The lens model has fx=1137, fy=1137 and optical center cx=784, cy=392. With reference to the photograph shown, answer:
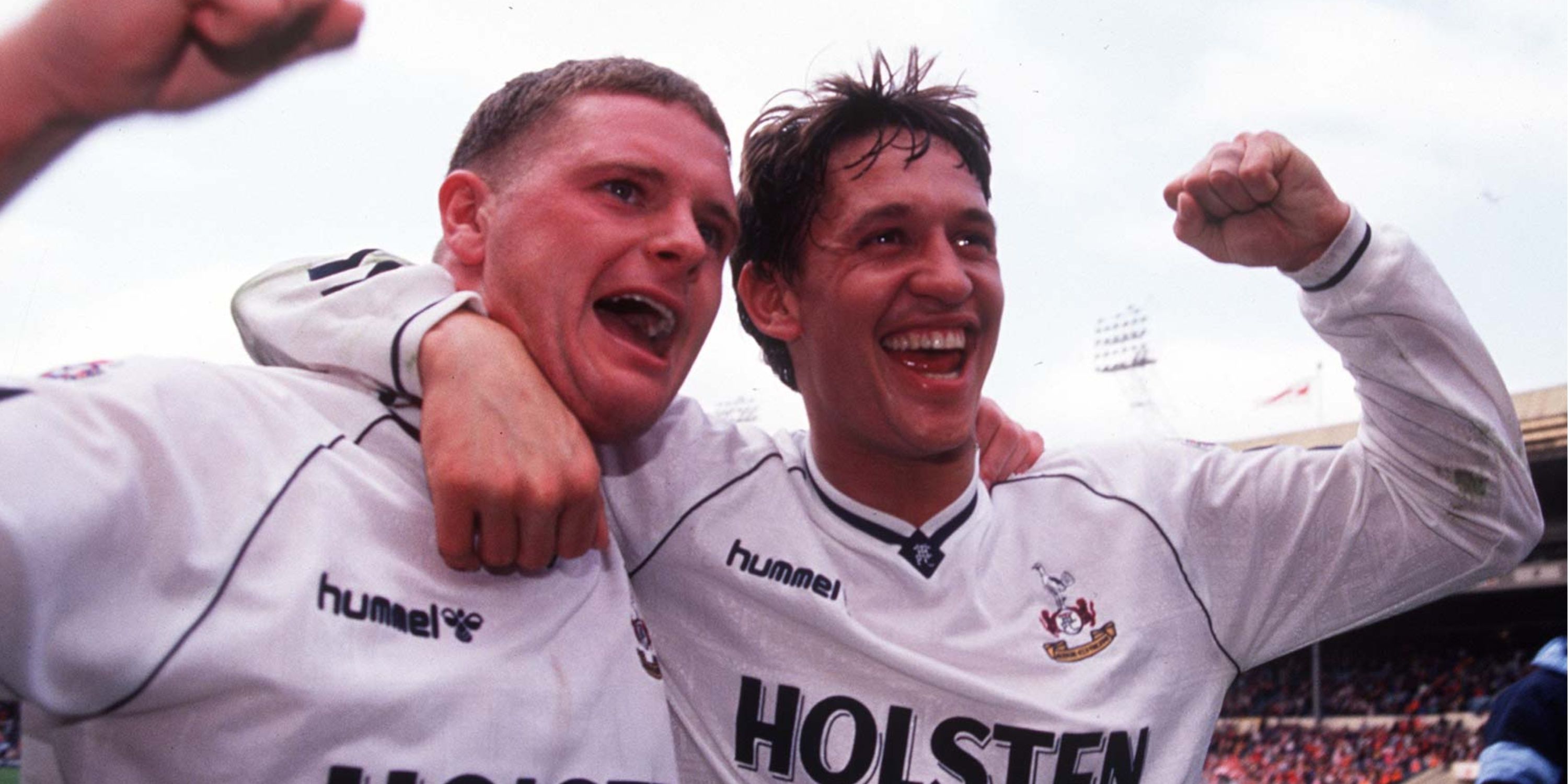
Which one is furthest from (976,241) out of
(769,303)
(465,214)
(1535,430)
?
(1535,430)

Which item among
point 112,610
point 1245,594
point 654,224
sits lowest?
point 1245,594

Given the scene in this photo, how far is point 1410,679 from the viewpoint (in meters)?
22.3

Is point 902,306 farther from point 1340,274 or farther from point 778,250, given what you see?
point 1340,274

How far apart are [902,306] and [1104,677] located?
888 mm

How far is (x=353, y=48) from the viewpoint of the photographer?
0.81 m

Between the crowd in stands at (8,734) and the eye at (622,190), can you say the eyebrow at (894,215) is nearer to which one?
the eye at (622,190)

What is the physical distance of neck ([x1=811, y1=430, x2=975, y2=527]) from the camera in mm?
2621

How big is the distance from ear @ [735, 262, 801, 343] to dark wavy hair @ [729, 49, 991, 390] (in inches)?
0.8

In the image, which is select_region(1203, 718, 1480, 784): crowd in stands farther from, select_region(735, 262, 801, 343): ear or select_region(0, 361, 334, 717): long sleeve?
select_region(0, 361, 334, 717): long sleeve

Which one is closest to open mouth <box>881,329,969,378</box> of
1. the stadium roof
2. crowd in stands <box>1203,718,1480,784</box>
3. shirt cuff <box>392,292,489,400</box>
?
shirt cuff <box>392,292,489,400</box>

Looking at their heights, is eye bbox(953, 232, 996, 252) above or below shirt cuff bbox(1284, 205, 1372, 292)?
below

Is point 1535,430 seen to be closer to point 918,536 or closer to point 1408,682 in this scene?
point 1408,682

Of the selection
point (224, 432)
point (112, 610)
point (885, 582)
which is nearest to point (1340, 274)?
point (885, 582)

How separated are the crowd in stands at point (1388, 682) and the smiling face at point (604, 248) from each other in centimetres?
2113
